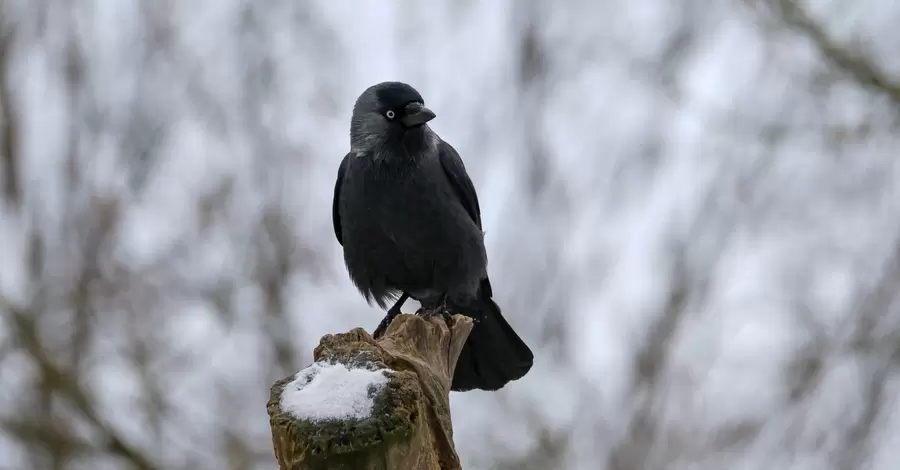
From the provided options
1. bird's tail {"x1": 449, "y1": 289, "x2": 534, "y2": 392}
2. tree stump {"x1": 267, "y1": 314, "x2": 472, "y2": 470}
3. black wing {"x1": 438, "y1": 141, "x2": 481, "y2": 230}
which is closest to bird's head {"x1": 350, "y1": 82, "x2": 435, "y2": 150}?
black wing {"x1": 438, "y1": 141, "x2": 481, "y2": 230}

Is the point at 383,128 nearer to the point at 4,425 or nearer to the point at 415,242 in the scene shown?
the point at 415,242

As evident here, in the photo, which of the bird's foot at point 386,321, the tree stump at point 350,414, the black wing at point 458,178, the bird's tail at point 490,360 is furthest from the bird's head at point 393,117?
the tree stump at point 350,414

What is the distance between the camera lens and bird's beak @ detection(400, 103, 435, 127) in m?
4.76

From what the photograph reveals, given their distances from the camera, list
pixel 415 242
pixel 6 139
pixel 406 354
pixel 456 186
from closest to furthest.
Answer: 1. pixel 406 354
2. pixel 415 242
3. pixel 456 186
4. pixel 6 139

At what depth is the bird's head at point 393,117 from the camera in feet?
15.8

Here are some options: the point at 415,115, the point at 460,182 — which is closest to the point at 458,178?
the point at 460,182

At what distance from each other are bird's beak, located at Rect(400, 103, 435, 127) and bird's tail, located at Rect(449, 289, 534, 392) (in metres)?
1.34

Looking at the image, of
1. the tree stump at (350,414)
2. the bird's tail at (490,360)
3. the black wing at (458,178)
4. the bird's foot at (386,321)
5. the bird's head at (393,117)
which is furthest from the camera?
the black wing at (458,178)

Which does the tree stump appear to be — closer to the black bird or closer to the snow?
the snow

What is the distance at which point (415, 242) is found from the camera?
4.70 meters

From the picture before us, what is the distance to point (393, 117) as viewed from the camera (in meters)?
4.84

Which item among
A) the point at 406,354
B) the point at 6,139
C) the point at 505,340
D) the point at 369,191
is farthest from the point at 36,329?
the point at 406,354

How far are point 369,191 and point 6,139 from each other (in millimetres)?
4578

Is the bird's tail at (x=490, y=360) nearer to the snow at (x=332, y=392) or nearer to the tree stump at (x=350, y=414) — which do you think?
the tree stump at (x=350, y=414)
